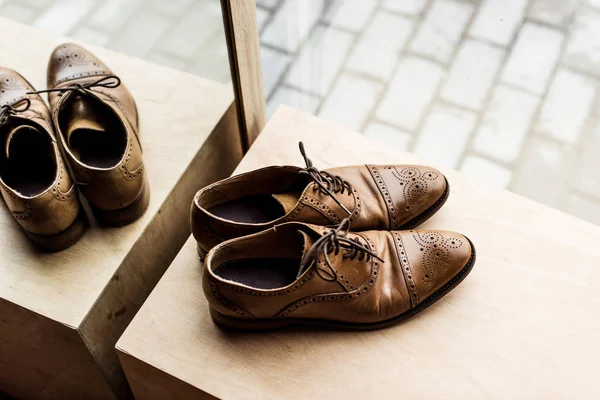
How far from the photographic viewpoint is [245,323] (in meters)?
0.93

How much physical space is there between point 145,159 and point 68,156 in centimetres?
20

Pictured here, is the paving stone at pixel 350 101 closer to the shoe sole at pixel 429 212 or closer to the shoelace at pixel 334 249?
the shoe sole at pixel 429 212

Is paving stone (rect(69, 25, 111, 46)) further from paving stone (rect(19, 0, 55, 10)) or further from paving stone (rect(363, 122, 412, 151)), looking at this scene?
paving stone (rect(363, 122, 412, 151))

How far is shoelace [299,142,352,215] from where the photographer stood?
3.15ft

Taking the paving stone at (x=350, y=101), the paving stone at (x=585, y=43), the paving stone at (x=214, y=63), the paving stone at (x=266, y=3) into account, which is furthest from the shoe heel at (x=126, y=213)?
the paving stone at (x=585, y=43)

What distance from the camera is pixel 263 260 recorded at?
3.22 ft

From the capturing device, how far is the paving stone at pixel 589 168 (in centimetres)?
154

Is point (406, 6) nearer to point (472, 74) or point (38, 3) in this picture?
point (472, 74)

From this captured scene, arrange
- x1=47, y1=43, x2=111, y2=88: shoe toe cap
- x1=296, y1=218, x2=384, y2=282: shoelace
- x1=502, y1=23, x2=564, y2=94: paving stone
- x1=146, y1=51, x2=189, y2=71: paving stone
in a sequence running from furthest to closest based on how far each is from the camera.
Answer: x1=502, y1=23, x2=564, y2=94: paving stone, x1=146, y1=51, x2=189, y2=71: paving stone, x1=47, y1=43, x2=111, y2=88: shoe toe cap, x1=296, y1=218, x2=384, y2=282: shoelace

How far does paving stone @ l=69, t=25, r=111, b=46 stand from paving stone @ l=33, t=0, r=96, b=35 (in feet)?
0.09

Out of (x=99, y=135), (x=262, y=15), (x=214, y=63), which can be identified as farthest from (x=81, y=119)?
(x=262, y=15)

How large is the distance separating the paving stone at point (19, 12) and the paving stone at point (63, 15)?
2cm

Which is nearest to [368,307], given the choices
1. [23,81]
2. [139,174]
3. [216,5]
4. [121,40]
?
[139,174]

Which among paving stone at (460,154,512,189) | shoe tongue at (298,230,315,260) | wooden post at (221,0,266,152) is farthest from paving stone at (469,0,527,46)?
shoe tongue at (298,230,315,260)
